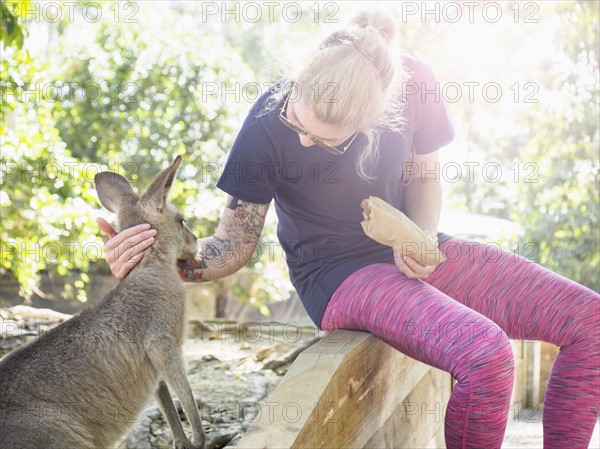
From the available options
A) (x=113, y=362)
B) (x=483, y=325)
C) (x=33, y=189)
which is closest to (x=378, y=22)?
(x=483, y=325)

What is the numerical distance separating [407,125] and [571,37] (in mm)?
5994

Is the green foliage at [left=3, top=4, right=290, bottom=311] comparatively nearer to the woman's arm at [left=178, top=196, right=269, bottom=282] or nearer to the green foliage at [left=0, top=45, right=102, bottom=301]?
the green foliage at [left=0, top=45, right=102, bottom=301]

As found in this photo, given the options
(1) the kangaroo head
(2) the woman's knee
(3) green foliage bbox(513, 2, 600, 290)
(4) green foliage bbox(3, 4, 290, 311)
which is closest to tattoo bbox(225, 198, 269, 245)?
(1) the kangaroo head

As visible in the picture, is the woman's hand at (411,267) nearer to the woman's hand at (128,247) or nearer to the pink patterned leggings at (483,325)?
the pink patterned leggings at (483,325)

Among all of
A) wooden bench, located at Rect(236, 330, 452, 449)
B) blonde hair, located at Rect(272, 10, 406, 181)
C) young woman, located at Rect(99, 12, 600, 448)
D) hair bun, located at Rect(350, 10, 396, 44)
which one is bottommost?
wooden bench, located at Rect(236, 330, 452, 449)

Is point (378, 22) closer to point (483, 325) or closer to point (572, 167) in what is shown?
point (483, 325)

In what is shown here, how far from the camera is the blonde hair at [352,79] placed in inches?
84.8

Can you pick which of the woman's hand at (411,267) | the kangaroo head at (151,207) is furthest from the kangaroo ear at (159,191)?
the woman's hand at (411,267)

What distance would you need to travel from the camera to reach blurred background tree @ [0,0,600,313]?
4.00 meters

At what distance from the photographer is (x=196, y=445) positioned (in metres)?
2.06

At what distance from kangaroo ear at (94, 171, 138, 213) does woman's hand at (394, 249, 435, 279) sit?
35.8 inches

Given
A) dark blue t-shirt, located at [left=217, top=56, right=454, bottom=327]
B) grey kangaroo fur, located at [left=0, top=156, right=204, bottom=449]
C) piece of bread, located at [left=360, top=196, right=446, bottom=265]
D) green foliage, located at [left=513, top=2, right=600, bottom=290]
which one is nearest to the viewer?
grey kangaroo fur, located at [left=0, top=156, right=204, bottom=449]

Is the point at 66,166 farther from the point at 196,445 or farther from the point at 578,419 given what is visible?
the point at 578,419

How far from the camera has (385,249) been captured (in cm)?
250
